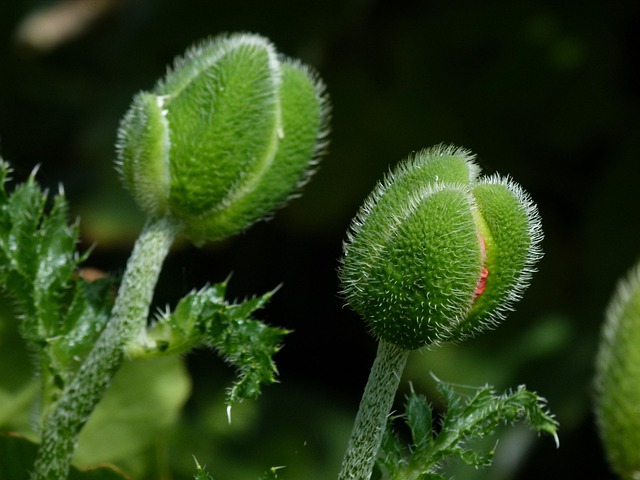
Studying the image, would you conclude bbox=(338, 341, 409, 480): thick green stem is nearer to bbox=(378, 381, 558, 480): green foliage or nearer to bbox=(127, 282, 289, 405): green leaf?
bbox=(378, 381, 558, 480): green foliage

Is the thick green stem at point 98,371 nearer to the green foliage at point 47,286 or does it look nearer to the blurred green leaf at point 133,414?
the green foliage at point 47,286

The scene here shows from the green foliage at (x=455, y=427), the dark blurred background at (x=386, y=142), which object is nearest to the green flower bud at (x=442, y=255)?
the green foliage at (x=455, y=427)

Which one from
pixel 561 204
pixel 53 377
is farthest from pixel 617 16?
pixel 53 377

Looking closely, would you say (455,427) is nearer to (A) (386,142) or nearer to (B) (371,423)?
(B) (371,423)

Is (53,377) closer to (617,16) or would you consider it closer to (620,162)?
(620,162)

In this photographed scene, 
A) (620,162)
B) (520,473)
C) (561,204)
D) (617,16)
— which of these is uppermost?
(617,16)

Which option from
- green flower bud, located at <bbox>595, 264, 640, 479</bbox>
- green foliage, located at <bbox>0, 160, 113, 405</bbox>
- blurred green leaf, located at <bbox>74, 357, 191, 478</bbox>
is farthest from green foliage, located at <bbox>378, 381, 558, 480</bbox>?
blurred green leaf, located at <bbox>74, 357, 191, 478</bbox>

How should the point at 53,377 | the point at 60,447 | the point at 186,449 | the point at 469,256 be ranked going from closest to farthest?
the point at 469,256 < the point at 60,447 < the point at 53,377 < the point at 186,449
